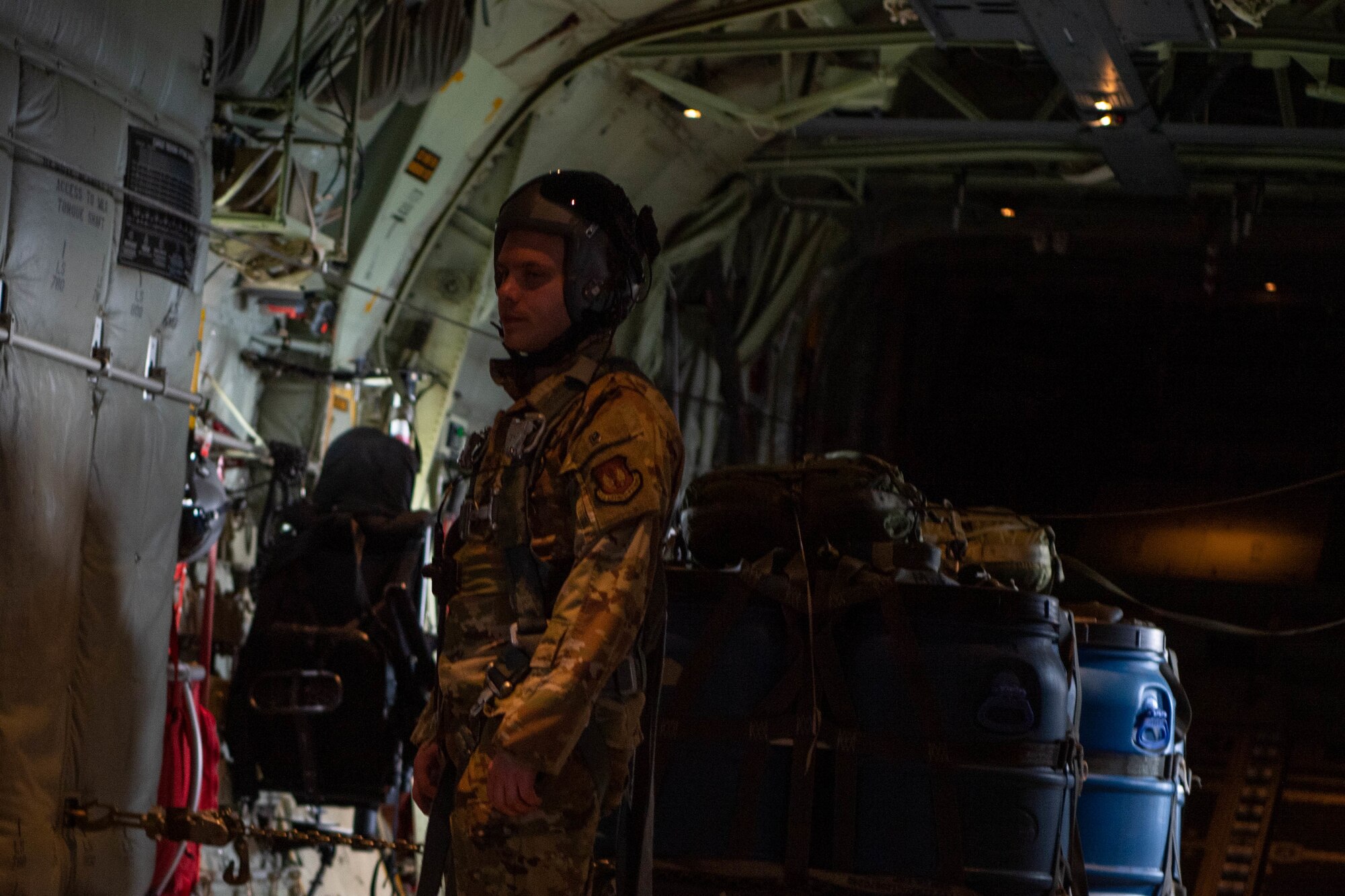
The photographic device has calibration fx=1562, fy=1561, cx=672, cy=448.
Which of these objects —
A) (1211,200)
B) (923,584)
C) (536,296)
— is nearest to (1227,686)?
(1211,200)

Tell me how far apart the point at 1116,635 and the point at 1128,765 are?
1.22 feet

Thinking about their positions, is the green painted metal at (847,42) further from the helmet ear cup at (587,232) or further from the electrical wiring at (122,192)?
the helmet ear cup at (587,232)

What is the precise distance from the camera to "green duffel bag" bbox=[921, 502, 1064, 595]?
16.9 ft

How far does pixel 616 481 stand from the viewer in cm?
270

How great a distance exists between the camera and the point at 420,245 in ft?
25.0

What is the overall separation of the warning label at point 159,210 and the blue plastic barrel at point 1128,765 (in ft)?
9.49

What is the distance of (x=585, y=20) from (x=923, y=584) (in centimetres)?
429

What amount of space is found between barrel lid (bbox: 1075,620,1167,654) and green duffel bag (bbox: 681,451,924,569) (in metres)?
0.58

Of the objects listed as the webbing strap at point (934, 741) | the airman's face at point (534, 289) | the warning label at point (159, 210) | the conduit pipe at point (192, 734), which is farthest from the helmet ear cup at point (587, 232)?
the conduit pipe at point (192, 734)

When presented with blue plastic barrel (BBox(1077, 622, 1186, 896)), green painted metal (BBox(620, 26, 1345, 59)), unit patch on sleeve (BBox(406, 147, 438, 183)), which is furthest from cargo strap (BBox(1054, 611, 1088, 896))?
unit patch on sleeve (BBox(406, 147, 438, 183))

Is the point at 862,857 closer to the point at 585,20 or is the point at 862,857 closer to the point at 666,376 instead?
the point at 585,20

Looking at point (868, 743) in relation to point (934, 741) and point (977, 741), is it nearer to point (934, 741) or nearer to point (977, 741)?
point (934, 741)

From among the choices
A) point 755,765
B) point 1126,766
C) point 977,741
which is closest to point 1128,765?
point 1126,766

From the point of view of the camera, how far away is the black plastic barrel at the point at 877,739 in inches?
158
